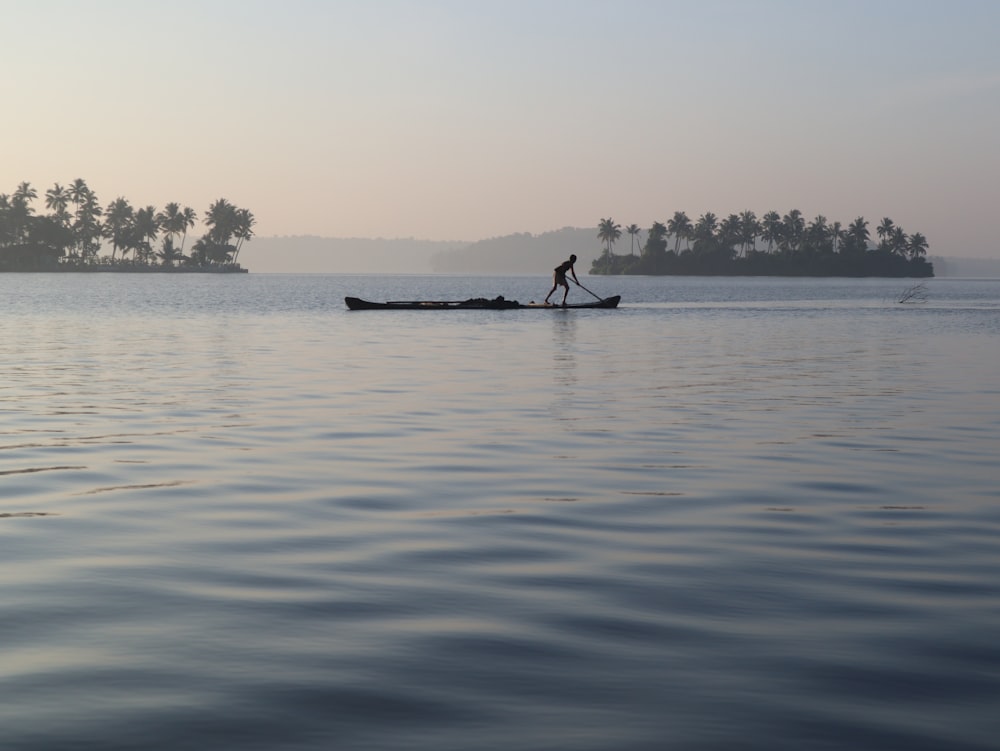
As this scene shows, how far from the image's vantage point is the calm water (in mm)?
4949

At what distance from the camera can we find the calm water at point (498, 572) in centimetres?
495

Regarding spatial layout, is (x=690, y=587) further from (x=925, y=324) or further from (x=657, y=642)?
(x=925, y=324)

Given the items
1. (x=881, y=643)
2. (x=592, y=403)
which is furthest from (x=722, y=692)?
(x=592, y=403)

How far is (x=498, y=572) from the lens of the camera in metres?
7.64

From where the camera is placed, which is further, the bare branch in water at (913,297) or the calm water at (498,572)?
the bare branch in water at (913,297)

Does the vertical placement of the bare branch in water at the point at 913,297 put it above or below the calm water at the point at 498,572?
above

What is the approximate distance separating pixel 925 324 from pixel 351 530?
47.5 m

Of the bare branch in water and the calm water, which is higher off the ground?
the bare branch in water

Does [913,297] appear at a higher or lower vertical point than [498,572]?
higher

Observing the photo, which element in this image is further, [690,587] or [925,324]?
[925,324]

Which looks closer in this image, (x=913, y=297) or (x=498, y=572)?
(x=498, y=572)

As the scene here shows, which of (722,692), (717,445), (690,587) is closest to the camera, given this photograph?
(722,692)

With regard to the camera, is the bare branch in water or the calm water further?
the bare branch in water

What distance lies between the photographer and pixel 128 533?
8.77m
